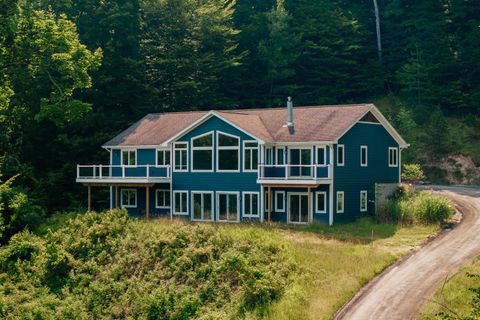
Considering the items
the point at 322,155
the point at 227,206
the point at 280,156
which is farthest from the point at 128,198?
the point at 322,155

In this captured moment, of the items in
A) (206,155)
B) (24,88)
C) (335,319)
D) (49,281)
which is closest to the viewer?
(335,319)

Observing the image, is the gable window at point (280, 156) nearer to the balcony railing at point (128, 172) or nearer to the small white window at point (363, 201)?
the small white window at point (363, 201)

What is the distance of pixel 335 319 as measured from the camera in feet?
85.3

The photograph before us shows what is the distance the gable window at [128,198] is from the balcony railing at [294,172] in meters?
11.1

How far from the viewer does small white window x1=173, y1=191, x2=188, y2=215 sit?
46656 mm

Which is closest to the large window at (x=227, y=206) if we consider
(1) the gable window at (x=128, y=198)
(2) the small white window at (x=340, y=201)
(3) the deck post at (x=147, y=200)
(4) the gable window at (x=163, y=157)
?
(3) the deck post at (x=147, y=200)

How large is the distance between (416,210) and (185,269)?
1511cm

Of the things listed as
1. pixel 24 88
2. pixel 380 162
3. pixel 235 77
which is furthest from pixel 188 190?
pixel 235 77

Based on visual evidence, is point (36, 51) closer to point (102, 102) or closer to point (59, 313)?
point (102, 102)

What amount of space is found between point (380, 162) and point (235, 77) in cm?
2596

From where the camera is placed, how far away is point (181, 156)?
46812 mm

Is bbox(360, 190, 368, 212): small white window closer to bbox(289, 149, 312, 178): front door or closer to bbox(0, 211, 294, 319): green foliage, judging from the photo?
bbox(289, 149, 312, 178): front door

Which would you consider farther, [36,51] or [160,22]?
[160,22]

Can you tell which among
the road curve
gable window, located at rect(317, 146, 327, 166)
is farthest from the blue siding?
the road curve
